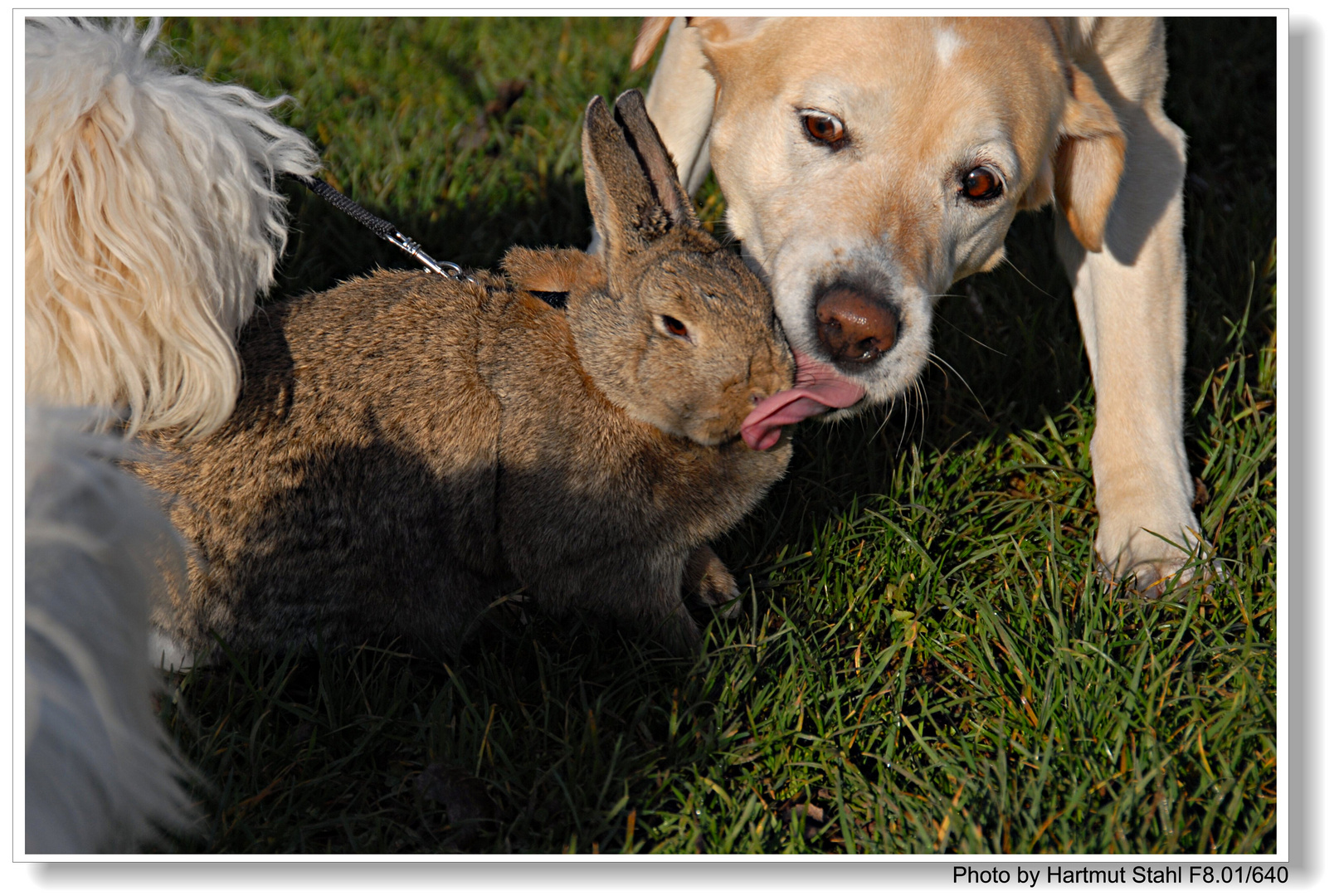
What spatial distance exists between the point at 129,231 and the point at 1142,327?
2.64m

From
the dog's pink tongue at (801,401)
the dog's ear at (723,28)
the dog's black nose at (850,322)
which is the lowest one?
the dog's pink tongue at (801,401)

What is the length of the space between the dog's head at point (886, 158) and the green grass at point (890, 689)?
652 mm

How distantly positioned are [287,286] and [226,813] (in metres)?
2.03

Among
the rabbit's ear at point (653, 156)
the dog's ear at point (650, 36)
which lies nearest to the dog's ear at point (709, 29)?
the dog's ear at point (650, 36)

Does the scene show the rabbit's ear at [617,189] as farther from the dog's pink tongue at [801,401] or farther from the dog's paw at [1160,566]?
the dog's paw at [1160,566]

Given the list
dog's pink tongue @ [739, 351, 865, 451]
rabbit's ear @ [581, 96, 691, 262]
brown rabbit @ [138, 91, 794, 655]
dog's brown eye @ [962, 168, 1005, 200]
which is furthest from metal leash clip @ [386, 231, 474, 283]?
dog's brown eye @ [962, 168, 1005, 200]

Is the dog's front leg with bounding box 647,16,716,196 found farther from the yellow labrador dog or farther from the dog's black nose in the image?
the dog's black nose

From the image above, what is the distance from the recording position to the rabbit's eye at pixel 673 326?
7.75 ft

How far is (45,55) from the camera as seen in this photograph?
229 centimetres

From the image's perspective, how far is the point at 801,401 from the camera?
7.81 feet

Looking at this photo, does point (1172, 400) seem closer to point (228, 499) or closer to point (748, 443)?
point (748, 443)

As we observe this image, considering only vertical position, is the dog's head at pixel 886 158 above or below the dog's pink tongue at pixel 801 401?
above

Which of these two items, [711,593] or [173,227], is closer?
[173,227]
